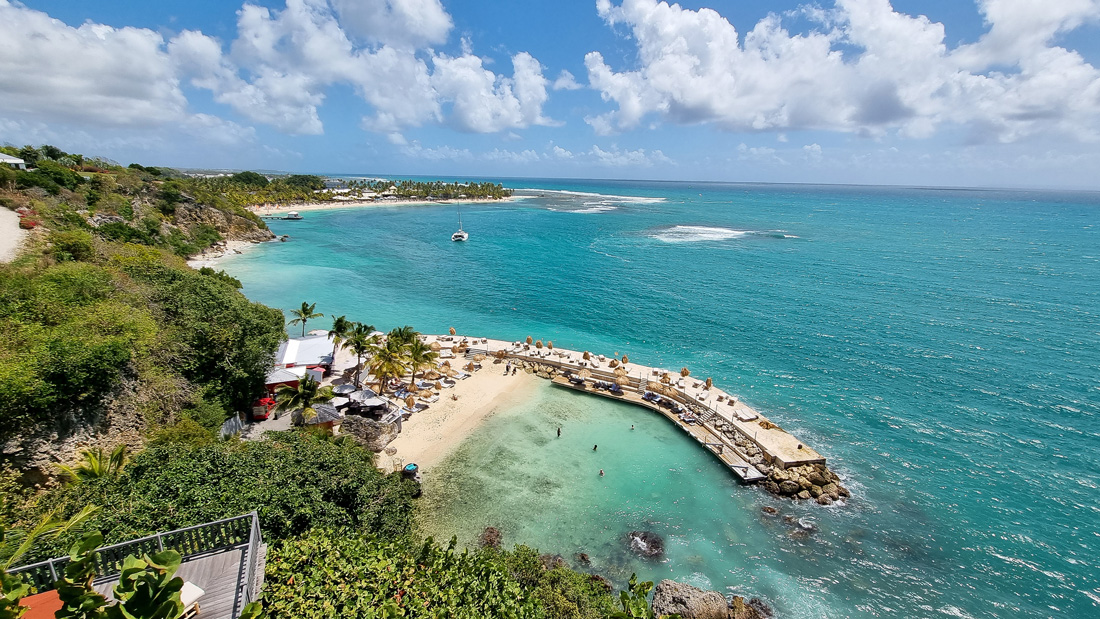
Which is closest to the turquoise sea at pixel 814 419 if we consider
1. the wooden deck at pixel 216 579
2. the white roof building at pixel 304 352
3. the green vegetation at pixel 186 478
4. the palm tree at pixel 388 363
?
the green vegetation at pixel 186 478

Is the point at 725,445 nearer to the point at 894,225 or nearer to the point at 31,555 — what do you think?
the point at 31,555

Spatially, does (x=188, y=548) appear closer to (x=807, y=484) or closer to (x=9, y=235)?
(x=807, y=484)

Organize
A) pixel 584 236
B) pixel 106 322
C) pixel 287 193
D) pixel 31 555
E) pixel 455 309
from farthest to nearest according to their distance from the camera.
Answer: pixel 287 193 → pixel 584 236 → pixel 455 309 → pixel 106 322 → pixel 31 555

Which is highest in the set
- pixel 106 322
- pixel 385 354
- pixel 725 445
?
pixel 106 322

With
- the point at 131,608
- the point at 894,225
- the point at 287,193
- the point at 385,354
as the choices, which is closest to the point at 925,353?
the point at 385,354

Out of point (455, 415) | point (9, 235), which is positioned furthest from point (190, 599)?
point (9, 235)

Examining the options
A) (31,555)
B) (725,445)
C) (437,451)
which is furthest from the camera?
(725,445)

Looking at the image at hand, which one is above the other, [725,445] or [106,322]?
[106,322]
